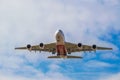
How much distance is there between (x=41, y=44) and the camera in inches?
3226

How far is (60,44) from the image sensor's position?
76.6m

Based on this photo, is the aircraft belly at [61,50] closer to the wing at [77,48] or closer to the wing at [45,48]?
the wing at [77,48]

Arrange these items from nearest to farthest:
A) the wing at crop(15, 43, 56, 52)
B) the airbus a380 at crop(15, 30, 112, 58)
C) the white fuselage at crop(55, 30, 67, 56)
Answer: the white fuselage at crop(55, 30, 67, 56) < the airbus a380 at crop(15, 30, 112, 58) < the wing at crop(15, 43, 56, 52)

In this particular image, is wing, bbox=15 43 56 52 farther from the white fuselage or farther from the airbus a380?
the white fuselage

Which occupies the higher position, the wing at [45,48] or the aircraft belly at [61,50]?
the wing at [45,48]

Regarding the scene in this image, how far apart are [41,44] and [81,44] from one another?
39.3 ft

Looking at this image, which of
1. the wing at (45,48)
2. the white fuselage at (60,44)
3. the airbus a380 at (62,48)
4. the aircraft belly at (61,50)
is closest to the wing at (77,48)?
the airbus a380 at (62,48)

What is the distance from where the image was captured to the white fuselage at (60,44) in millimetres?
72625

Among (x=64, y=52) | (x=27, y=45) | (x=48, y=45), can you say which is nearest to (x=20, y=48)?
(x=27, y=45)

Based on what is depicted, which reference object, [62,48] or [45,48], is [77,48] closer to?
[62,48]

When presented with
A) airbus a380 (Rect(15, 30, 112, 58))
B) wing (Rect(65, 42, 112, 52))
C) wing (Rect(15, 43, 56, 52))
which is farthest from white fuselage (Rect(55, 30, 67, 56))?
wing (Rect(65, 42, 112, 52))

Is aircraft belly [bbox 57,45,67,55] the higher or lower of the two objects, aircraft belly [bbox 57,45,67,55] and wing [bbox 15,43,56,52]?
the lower

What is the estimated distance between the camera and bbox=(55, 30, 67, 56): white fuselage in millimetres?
72625

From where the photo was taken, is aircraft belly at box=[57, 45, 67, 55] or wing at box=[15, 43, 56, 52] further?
wing at box=[15, 43, 56, 52]
